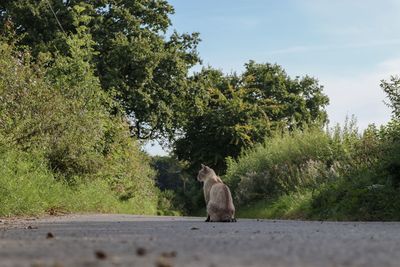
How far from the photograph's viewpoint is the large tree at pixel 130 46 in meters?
32.9

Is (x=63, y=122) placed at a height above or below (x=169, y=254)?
above

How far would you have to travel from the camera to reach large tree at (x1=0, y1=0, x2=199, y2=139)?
1297 inches

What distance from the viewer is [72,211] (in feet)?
57.3

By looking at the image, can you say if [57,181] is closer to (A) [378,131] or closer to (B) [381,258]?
(A) [378,131]

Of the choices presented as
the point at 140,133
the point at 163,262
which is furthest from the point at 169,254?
the point at 140,133

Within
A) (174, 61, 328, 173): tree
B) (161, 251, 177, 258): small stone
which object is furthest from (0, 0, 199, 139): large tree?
(161, 251, 177, 258): small stone

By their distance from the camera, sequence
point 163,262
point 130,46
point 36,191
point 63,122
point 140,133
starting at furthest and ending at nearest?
point 140,133, point 130,46, point 63,122, point 36,191, point 163,262

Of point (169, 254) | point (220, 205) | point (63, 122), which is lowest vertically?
point (220, 205)

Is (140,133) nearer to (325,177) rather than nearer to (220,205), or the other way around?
(325,177)

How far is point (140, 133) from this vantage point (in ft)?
127

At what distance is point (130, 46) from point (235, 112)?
1202 centimetres

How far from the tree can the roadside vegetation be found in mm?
124

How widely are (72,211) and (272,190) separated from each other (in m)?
7.88

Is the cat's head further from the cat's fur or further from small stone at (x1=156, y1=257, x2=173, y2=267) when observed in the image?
small stone at (x1=156, y1=257, x2=173, y2=267)
